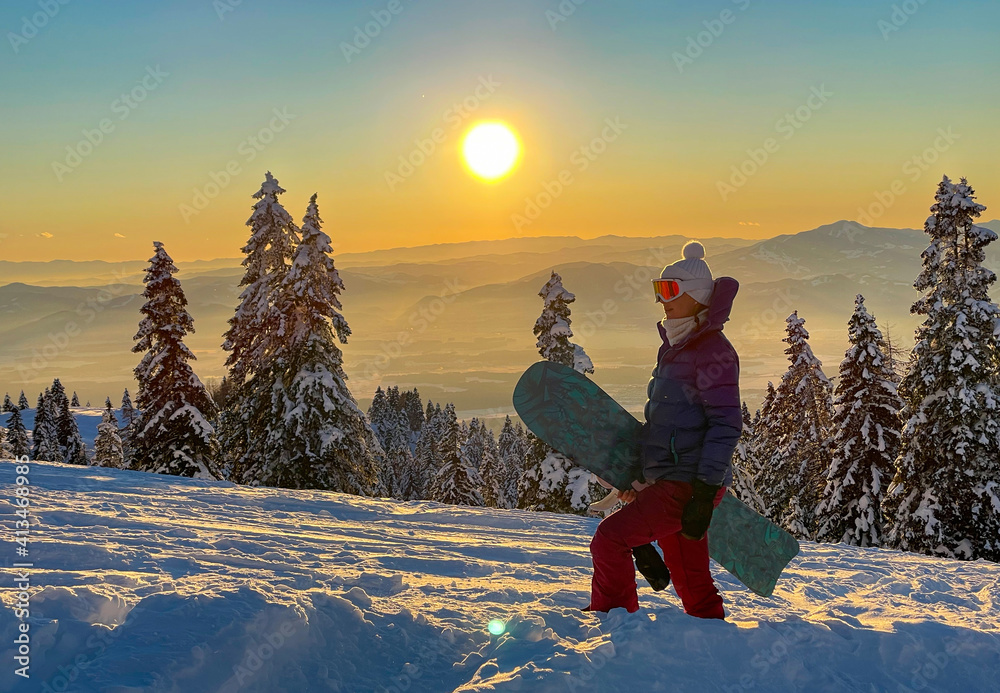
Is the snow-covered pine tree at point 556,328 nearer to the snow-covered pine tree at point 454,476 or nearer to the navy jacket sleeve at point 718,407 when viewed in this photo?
the snow-covered pine tree at point 454,476

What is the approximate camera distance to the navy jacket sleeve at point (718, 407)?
4.60 m

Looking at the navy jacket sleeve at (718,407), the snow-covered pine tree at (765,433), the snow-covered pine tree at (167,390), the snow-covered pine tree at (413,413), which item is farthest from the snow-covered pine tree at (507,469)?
the navy jacket sleeve at (718,407)

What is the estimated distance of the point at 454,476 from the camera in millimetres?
41812

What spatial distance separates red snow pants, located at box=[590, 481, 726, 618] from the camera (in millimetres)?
4891

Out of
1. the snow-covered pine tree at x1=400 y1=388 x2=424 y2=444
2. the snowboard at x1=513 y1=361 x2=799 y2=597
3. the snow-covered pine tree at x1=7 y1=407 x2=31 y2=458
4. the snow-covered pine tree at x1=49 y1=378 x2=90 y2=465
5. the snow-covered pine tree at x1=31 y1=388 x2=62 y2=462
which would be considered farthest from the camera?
the snow-covered pine tree at x1=400 y1=388 x2=424 y2=444

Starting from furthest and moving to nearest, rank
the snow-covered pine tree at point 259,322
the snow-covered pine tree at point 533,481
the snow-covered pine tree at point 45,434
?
the snow-covered pine tree at point 45,434 < the snow-covered pine tree at point 533,481 < the snow-covered pine tree at point 259,322

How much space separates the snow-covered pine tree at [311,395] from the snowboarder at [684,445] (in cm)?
2030

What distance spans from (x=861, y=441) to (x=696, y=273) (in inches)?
995

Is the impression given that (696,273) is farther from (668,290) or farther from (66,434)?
(66,434)

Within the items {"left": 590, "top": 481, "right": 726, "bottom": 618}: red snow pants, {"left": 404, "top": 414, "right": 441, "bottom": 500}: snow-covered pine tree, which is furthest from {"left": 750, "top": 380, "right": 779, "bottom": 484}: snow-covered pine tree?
{"left": 404, "top": 414, "right": 441, "bottom": 500}: snow-covered pine tree

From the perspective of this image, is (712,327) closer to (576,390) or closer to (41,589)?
(576,390)

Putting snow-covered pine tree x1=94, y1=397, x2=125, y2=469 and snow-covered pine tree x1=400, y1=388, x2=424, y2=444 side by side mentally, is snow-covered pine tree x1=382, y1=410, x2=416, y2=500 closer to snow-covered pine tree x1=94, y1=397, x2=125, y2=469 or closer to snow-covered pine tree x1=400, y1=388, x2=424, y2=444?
snow-covered pine tree x1=94, y1=397, x2=125, y2=469

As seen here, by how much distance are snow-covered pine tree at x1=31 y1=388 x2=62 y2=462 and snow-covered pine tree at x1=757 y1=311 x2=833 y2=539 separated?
58.0 m

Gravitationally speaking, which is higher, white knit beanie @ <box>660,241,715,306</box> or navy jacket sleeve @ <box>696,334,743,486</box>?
white knit beanie @ <box>660,241,715,306</box>
